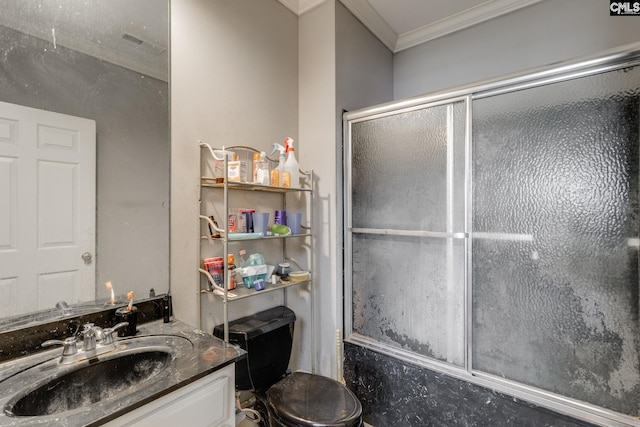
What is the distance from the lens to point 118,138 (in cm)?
121

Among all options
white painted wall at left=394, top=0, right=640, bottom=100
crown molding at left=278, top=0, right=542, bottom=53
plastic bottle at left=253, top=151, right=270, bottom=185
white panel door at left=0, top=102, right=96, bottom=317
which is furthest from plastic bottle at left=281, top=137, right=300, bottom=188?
white painted wall at left=394, top=0, right=640, bottom=100

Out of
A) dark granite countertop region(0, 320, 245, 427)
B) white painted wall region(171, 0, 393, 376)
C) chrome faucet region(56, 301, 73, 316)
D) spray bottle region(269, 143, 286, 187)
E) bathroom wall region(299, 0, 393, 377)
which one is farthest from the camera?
bathroom wall region(299, 0, 393, 377)

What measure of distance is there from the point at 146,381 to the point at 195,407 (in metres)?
0.17

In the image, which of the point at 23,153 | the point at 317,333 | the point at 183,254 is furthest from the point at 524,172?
the point at 23,153

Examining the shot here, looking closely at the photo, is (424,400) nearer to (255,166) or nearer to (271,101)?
(255,166)

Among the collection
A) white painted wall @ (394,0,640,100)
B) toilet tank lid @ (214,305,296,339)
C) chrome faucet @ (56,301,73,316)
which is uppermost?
white painted wall @ (394,0,640,100)

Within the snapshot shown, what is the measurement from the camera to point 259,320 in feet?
5.24

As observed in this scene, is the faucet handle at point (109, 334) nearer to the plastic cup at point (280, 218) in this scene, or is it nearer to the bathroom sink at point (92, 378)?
the bathroom sink at point (92, 378)

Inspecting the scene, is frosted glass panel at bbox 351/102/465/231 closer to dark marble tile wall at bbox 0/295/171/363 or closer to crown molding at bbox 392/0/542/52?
crown molding at bbox 392/0/542/52

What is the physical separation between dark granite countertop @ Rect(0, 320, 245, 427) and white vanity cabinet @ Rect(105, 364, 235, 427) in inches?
1.2

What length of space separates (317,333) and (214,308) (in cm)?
70

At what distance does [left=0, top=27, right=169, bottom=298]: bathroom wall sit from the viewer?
1.03 metres

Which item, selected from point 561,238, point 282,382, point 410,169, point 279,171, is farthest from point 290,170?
point 561,238

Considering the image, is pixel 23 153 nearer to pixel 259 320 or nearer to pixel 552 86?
pixel 259 320
